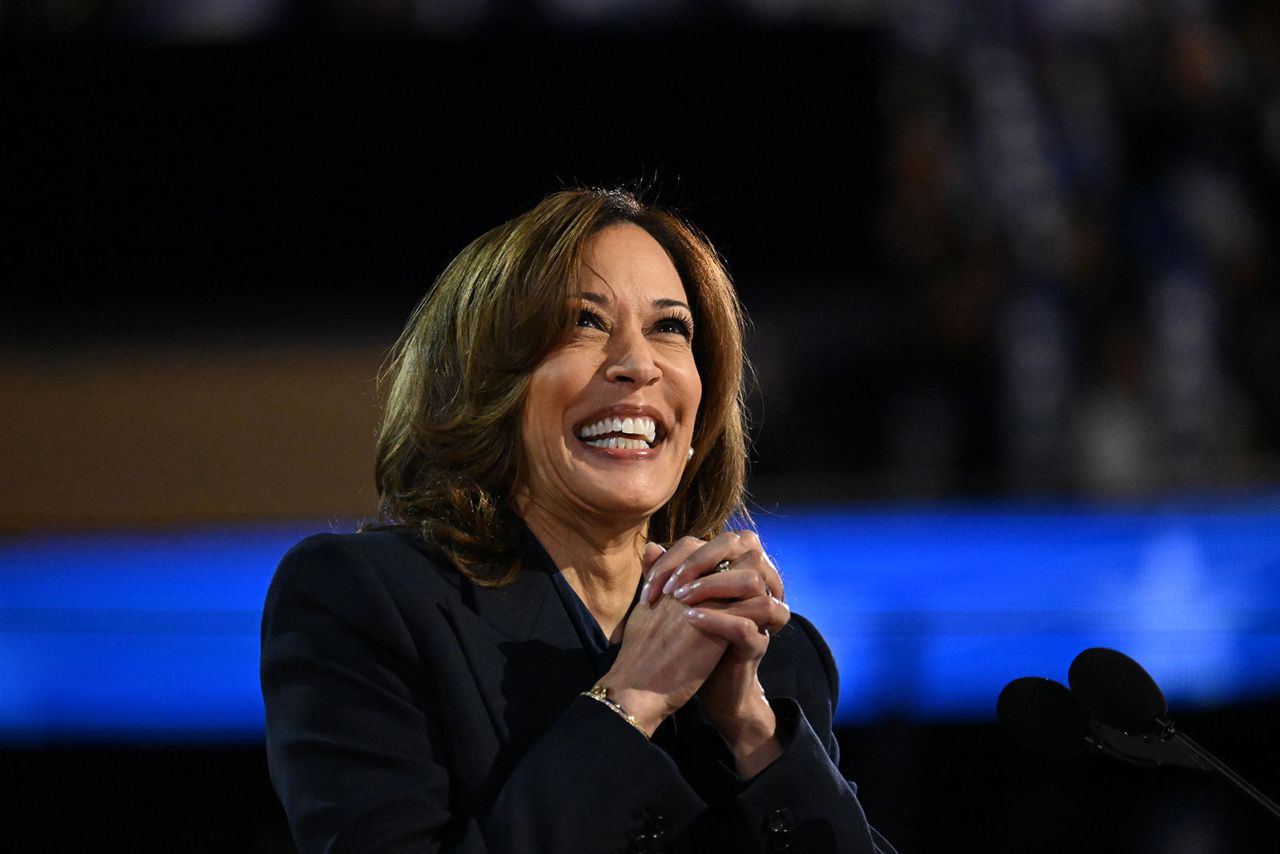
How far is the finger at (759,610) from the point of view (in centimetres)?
151

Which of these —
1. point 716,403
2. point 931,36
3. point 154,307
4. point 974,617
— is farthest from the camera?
point 931,36

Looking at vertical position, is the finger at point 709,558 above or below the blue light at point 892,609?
above

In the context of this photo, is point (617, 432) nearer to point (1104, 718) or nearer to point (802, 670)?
point (802, 670)

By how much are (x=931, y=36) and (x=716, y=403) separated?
5341mm

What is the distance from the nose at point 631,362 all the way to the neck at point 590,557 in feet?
0.60

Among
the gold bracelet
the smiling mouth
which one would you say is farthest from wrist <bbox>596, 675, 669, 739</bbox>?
the smiling mouth

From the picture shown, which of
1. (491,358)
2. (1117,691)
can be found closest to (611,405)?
(491,358)

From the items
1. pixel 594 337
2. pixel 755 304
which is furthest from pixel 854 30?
pixel 594 337

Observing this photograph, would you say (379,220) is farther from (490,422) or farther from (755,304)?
(490,422)

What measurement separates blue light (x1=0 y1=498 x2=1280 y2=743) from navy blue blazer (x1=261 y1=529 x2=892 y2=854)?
145cm

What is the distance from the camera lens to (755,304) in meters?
6.39

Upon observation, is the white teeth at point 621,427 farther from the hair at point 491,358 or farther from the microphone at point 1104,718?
the microphone at point 1104,718

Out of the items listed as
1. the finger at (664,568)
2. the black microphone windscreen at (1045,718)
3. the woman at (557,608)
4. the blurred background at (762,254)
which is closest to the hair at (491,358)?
the woman at (557,608)

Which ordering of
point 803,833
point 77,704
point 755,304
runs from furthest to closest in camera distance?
1. point 755,304
2. point 77,704
3. point 803,833
